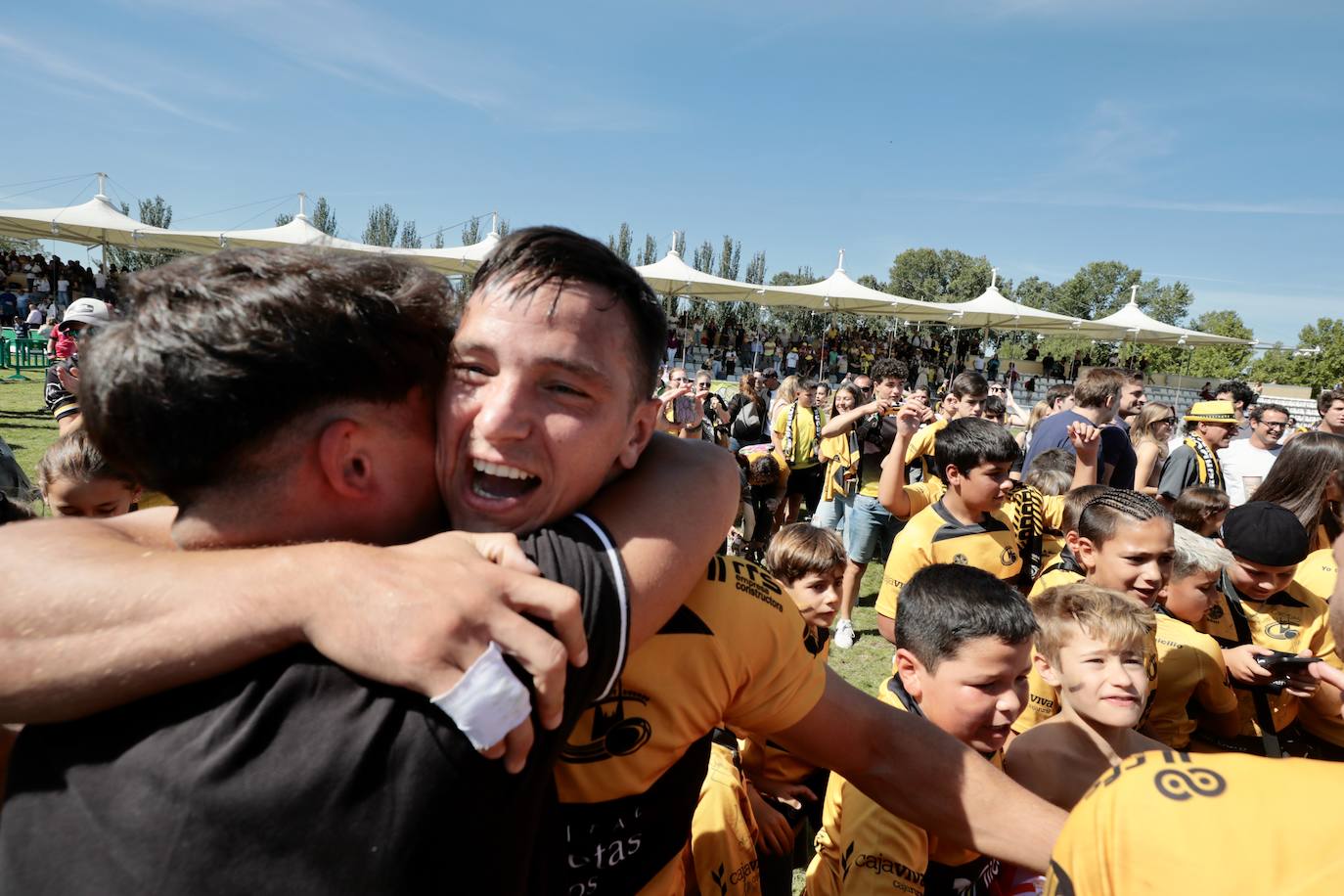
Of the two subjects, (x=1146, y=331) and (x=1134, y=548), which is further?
(x=1146, y=331)

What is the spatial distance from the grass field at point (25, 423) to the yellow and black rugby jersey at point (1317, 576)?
11.5 meters

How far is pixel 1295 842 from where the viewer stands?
35.7 inches

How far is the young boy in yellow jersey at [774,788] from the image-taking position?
1.95 metres

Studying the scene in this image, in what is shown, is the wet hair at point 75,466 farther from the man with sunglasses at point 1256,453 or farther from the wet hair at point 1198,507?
the man with sunglasses at point 1256,453

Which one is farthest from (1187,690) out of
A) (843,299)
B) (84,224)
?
(84,224)

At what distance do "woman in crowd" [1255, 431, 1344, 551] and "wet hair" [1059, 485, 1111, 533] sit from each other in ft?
5.26

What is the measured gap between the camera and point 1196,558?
367 cm

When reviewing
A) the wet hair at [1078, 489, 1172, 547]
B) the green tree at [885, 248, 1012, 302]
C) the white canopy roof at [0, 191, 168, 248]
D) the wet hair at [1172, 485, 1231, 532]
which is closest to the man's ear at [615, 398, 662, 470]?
the wet hair at [1078, 489, 1172, 547]

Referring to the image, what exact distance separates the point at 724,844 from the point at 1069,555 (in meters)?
3.12

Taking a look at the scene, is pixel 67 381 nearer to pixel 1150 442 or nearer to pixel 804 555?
pixel 804 555

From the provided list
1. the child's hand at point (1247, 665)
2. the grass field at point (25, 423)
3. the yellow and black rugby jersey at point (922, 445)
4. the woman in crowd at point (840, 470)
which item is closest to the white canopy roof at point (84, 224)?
the grass field at point (25, 423)

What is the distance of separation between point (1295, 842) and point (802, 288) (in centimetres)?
2573

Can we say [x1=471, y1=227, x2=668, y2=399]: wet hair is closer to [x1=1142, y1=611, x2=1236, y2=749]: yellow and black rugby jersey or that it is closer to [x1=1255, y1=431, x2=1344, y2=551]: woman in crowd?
[x1=1142, y1=611, x2=1236, y2=749]: yellow and black rugby jersey

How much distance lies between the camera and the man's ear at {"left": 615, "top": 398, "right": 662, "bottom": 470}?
1401 millimetres
